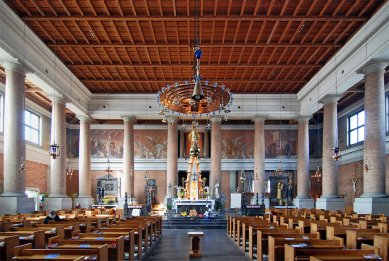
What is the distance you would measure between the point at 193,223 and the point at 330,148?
845 centimetres

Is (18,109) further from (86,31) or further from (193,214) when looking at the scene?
(193,214)

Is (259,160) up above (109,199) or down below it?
above

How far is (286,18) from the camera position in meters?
17.7

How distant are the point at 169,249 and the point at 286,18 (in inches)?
372

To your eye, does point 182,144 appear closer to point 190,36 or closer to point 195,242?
point 190,36

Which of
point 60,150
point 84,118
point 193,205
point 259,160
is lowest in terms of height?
point 193,205

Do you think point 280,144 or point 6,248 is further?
point 280,144

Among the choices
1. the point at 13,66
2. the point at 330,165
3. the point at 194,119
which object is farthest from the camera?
the point at 330,165

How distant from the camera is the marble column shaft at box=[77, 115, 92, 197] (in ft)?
102

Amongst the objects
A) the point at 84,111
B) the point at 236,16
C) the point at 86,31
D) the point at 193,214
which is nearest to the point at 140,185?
the point at 84,111

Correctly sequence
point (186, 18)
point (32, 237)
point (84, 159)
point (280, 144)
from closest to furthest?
point (32, 237), point (186, 18), point (84, 159), point (280, 144)

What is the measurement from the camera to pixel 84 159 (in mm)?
31172

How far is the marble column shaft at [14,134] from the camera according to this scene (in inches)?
712

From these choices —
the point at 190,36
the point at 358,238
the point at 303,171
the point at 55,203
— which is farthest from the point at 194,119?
the point at 358,238
